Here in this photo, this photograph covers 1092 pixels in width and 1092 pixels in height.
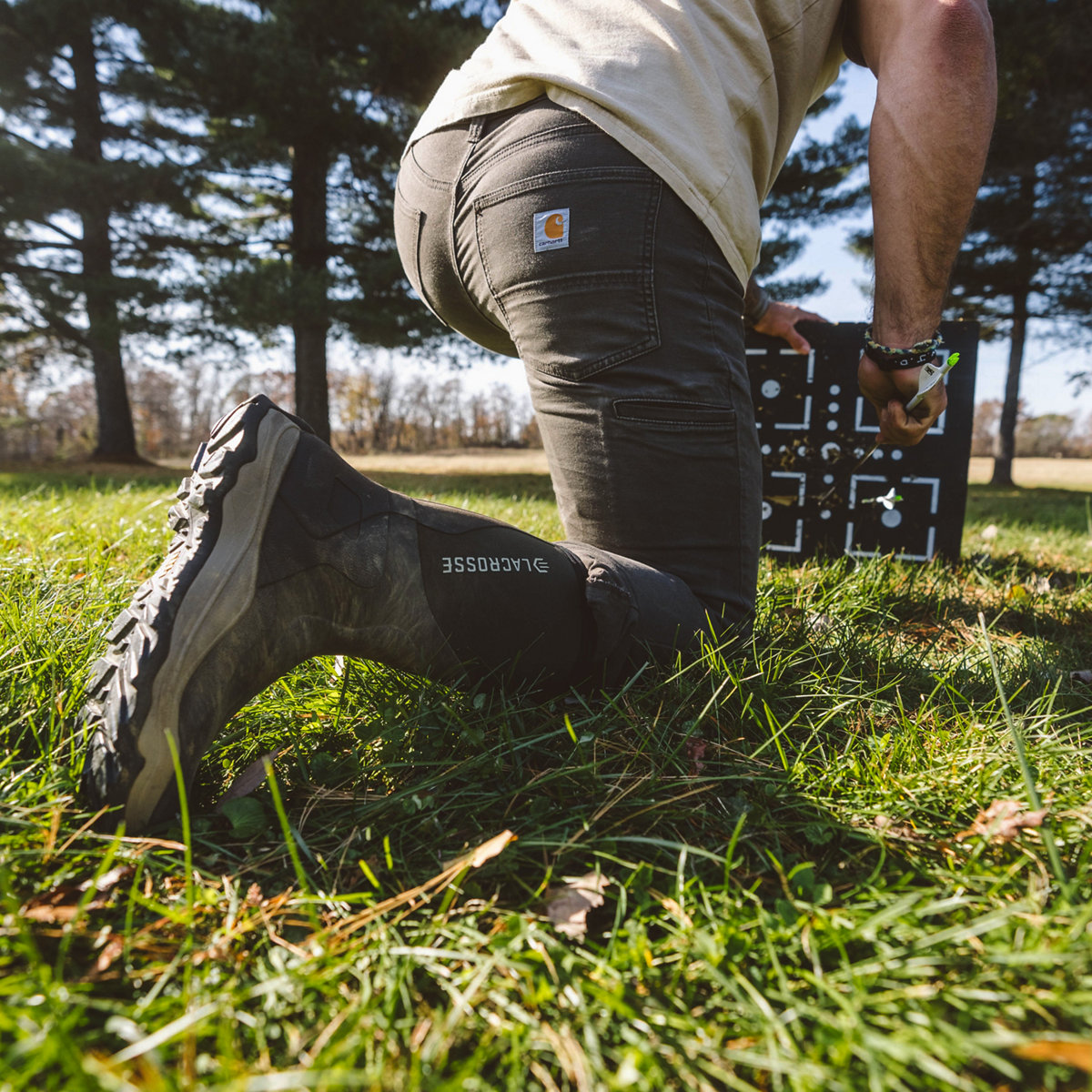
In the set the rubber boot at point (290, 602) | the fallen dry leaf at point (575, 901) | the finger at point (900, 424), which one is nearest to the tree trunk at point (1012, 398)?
the finger at point (900, 424)

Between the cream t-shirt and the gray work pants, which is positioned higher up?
the cream t-shirt

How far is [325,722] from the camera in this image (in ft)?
3.73

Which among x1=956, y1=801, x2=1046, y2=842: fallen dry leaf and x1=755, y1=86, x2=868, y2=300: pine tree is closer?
x1=956, y1=801, x2=1046, y2=842: fallen dry leaf

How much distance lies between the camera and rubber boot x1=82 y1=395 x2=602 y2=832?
827 millimetres

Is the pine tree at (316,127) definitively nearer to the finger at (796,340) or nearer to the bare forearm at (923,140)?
the finger at (796,340)

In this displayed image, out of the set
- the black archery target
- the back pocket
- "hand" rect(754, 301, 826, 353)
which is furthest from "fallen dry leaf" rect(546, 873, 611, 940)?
"hand" rect(754, 301, 826, 353)

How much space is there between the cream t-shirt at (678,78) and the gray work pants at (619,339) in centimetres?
3

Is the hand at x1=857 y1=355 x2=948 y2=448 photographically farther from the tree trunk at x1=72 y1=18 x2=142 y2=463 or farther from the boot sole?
the tree trunk at x1=72 y1=18 x2=142 y2=463

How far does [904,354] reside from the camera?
1.42 metres

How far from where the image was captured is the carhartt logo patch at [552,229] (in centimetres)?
118

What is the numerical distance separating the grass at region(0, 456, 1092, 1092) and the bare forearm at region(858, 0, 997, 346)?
768 millimetres

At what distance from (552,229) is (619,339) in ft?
0.71

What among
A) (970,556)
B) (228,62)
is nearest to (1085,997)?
(970,556)

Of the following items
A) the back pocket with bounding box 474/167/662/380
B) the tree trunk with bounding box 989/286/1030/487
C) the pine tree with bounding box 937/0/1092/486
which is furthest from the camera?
the tree trunk with bounding box 989/286/1030/487
